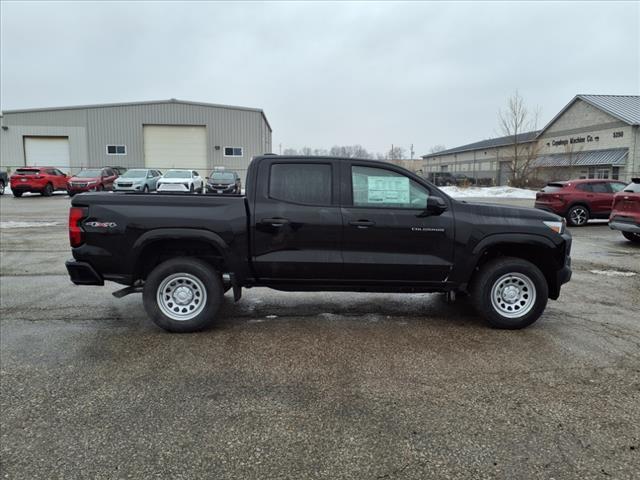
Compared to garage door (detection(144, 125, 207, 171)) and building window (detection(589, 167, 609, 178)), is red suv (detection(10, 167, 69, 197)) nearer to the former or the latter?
garage door (detection(144, 125, 207, 171))

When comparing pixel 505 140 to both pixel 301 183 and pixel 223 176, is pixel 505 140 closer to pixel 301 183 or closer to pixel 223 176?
pixel 223 176

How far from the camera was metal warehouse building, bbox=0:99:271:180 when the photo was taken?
39062 millimetres

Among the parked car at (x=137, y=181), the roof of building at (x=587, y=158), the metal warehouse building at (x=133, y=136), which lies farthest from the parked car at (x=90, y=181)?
the roof of building at (x=587, y=158)

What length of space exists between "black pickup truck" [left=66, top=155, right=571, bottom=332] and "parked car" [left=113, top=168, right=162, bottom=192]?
20960 millimetres

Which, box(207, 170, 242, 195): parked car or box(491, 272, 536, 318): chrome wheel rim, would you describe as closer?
box(491, 272, 536, 318): chrome wheel rim

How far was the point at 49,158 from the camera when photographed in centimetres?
3981

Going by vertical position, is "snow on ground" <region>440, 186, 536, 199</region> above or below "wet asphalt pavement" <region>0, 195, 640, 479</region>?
above

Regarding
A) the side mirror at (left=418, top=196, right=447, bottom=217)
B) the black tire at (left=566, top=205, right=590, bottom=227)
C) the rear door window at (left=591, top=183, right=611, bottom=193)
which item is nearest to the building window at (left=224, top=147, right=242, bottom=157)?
the black tire at (left=566, top=205, right=590, bottom=227)

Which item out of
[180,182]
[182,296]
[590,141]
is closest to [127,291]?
[182,296]

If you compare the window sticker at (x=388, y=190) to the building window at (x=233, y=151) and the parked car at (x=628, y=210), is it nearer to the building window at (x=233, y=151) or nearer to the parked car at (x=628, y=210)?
the parked car at (x=628, y=210)

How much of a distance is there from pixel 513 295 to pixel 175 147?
3852cm

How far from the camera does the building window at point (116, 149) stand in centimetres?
3947

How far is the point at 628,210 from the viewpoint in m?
10.9

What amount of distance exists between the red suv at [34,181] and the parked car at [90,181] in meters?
1.57
